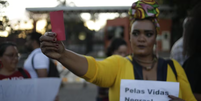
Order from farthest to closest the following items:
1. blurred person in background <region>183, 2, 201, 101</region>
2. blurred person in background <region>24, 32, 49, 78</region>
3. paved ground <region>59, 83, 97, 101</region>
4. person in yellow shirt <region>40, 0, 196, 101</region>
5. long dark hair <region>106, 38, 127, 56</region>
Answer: paved ground <region>59, 83, 97, 101</region> → long dark hair <region>106, 38, 127, 56</region> → blurred person in background <region>24, 32, 49, 78</region> → blurred person in background <region>183, 2, 201, 101</region> → person in yellow shirt <region>40, 0, 196, 101</region>

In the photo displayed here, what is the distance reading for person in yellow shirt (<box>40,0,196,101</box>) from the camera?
1.53 meters

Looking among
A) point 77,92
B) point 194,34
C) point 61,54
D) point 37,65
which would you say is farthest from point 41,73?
point 77,92

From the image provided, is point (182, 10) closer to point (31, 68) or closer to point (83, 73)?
point (31, 68)

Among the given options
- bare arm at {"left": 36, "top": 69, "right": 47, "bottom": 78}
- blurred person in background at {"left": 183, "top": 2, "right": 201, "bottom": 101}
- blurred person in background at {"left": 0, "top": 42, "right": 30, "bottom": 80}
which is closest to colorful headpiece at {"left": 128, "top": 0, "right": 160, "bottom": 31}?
blurred person in background at {"left": 183, "top": 2, "right": 201, "bottom": 101}

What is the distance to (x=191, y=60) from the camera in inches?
77.6

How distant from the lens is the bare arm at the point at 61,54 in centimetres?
120

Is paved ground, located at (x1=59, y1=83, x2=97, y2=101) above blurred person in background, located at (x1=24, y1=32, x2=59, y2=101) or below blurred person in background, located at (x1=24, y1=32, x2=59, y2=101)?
below

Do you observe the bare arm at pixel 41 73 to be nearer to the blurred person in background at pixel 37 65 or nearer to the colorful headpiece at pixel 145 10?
the blurred person in background at pixel 37 65

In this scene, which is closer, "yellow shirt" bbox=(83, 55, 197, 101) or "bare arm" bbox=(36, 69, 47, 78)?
"yellow shirt" bbox=(83, 55, 197, 101)

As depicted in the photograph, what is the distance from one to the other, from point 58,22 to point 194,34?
5.07 feet

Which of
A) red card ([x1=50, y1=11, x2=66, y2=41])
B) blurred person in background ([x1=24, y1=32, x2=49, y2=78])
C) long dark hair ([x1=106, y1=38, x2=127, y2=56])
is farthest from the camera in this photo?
long dark hair ([x1=106, y1=38, x2=127, y2=56])

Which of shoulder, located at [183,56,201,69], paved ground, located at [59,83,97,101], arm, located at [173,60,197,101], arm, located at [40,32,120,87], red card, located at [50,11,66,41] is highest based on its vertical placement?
red card, located at [50,11,66,41]

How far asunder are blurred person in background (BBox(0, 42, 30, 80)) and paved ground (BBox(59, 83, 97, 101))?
3919 mm

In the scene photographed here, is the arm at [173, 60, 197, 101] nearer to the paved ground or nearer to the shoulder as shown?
the shoulder
